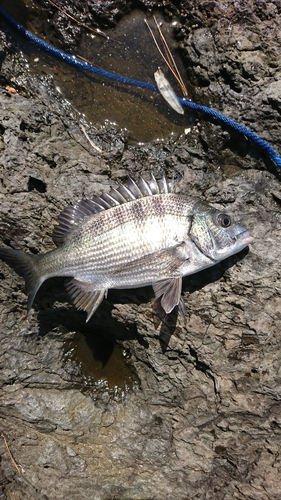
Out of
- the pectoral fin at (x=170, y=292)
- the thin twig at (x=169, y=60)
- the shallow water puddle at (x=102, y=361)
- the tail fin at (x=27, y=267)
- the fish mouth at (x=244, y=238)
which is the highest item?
the thin twig at (x=169, y=60)

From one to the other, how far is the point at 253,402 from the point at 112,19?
13.5ft

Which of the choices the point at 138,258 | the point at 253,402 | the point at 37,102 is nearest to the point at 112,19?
the point at 37,102

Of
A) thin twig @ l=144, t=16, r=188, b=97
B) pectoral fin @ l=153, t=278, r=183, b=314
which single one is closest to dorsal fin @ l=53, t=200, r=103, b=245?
pectoral fin @ l=153, t=278, r=183, b=314

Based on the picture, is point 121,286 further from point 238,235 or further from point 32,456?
point 32,456

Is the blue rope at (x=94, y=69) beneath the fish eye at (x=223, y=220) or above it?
above

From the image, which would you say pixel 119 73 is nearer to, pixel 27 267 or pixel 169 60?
pixel 169 60

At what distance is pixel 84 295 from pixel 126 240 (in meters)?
0.66

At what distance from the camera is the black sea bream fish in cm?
353

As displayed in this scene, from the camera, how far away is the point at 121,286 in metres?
3.67

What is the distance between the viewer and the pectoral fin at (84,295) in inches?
146

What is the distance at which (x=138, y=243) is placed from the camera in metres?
3.52

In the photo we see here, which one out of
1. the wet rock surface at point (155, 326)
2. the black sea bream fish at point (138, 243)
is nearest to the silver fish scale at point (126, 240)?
the black sea bream fish at point (138, 243)

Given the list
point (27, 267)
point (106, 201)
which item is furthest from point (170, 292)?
point (27, 267)

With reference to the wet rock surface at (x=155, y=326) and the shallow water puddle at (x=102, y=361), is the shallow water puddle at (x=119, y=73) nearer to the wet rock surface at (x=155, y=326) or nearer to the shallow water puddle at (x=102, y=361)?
the wet rock surface at (x=155, y=326)
